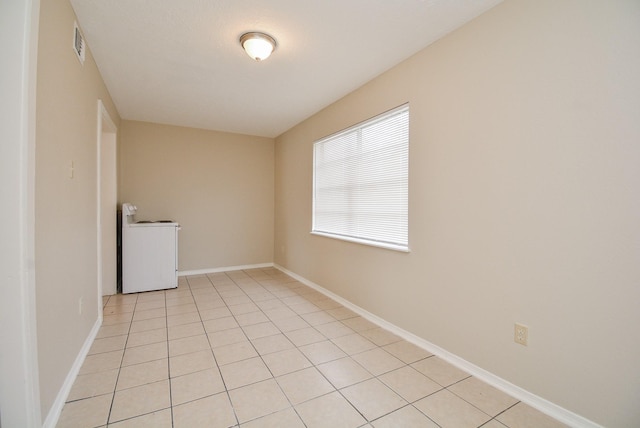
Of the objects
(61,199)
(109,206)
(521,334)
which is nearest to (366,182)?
(521,334)

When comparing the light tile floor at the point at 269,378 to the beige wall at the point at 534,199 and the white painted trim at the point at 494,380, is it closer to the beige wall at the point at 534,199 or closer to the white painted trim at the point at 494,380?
the white painted trim at the point at 494,380

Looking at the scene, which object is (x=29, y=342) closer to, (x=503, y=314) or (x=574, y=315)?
(x=503, y=314)

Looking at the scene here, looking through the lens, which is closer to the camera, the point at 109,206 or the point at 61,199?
the point at 61,199

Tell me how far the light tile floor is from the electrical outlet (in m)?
0.36

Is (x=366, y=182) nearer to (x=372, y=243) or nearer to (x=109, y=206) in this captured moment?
(x=372, y=243)

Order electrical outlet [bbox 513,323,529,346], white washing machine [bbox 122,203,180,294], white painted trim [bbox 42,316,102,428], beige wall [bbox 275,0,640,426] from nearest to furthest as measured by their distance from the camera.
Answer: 1. beige wall [bbox 275,0,640,426]
2. white painted trim [bbox 42,316,102,428]
3. electrical outlet [bbox 513,323,529,346]
4. white washing machine [bbox 122,203,180,294]

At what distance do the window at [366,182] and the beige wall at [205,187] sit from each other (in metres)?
1.65

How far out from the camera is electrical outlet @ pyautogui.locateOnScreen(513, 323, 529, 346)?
5.70ft

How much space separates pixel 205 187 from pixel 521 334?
Result: 4707 mm

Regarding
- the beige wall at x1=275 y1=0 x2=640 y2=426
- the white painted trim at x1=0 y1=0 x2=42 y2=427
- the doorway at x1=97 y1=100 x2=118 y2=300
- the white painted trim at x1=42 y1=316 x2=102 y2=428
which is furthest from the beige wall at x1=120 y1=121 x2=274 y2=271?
the white painted trim at x1=0 y1=0 x2=42 y2=427

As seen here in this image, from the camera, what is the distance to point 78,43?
2.05 metres

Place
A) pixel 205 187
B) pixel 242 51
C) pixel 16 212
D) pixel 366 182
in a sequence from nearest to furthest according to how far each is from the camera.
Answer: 1. pixel 16 212
2. pixel 242 51
3. pixel 366 182
4. pixel 205 187

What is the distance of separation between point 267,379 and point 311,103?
308cm

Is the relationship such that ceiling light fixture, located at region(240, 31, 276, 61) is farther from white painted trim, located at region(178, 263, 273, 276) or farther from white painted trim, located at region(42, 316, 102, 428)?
white painted trim, located at region(178, 263, 273, 276)
